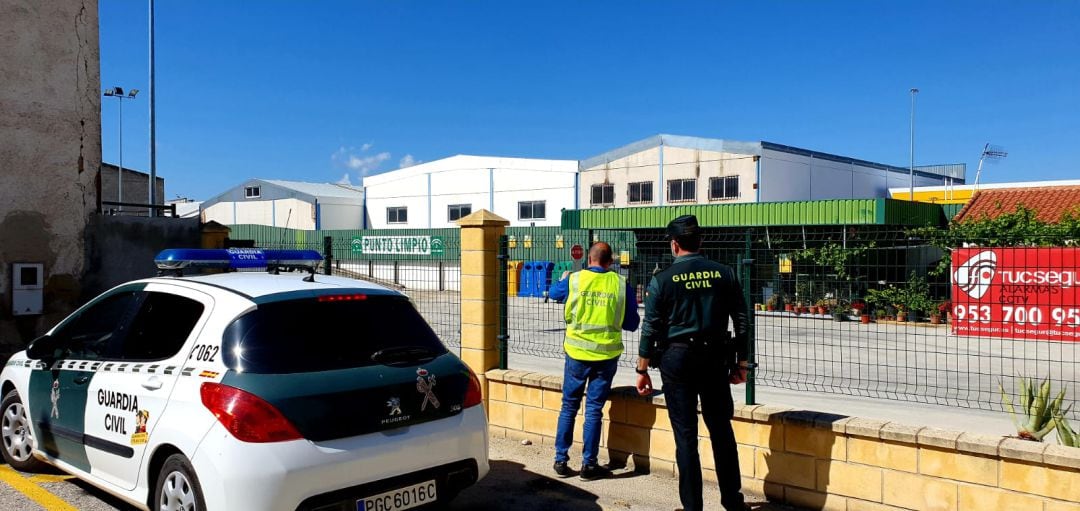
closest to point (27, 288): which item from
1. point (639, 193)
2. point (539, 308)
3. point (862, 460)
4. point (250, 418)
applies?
point (539, 308)

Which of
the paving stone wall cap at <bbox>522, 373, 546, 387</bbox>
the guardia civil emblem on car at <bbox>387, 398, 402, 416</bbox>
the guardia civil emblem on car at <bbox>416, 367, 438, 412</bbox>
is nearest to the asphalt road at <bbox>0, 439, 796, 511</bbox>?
the paving stone wall cap at <bbox>522, 373, 546, 387</bbox>

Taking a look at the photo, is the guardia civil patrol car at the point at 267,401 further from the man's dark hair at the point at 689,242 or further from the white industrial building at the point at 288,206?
the white industrial building at the point at 288,206

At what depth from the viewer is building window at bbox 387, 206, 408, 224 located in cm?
4284

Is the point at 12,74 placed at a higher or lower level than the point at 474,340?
higher

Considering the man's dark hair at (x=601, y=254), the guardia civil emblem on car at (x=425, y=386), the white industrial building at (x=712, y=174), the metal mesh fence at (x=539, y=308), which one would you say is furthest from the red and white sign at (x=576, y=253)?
the white industrial building at (x=712, y=174)

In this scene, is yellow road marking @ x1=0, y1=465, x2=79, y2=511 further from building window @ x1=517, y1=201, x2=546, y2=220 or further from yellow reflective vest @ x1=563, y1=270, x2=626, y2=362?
building window @ x1=517, y1=201, x2=546, y2=220

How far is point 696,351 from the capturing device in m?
4.73

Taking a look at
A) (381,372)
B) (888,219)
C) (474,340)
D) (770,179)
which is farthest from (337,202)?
(381,372)

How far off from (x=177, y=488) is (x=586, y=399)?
2960mm

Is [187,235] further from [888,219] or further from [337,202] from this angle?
A: [337,202]

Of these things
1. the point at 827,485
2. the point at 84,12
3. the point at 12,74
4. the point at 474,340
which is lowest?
the point at 827,485

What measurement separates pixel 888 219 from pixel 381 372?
22423 millimetres

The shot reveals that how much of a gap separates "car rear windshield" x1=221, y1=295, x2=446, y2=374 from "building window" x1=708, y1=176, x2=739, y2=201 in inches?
1067

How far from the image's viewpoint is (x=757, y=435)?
5.42m
